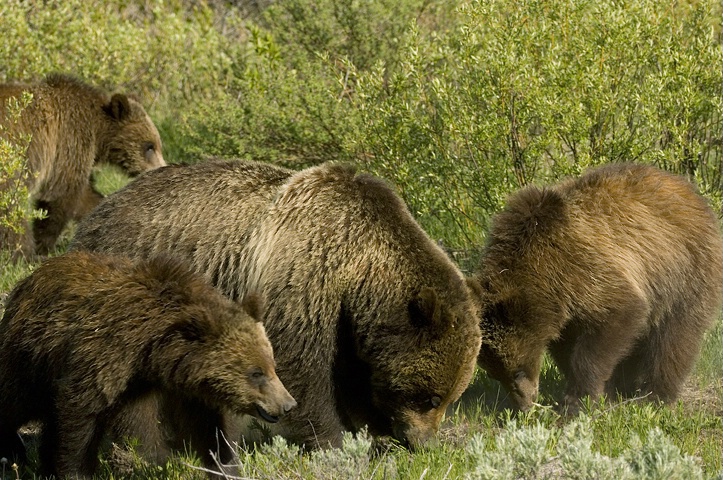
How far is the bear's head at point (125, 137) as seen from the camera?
41.7 ft

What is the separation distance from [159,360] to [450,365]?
5.49 ft

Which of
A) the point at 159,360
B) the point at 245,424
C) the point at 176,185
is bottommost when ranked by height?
the point at 245,424

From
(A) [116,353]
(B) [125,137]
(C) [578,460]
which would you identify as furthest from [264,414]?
(B) [125,137]

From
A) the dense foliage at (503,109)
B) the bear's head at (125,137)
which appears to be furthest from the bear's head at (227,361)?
the bear's head at (125,137)

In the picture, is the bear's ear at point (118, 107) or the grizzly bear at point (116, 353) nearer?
A: the grizzly bear at point (116, 353)

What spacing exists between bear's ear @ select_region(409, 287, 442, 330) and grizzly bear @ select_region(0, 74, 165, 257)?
19.7 feet

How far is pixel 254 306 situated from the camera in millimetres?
6504

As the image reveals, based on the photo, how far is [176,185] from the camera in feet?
25.2

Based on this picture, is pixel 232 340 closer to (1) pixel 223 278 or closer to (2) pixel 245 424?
(1) pixel 223 278

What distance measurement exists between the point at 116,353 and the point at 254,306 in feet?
2.65

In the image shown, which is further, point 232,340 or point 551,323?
point 551,323

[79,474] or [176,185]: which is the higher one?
[176,185]

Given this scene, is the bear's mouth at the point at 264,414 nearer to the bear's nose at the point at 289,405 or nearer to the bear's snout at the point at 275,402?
the bear's snout at the point at 275,402

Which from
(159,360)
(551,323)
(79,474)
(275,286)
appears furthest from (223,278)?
(551,323)
